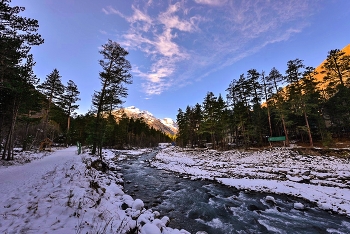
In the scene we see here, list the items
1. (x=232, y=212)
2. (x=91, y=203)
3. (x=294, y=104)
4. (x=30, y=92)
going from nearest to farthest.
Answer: (x=91, y=203), (x=232, y=212), (x=30, y=92), (x=294, y=104)

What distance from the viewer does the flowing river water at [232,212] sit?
273 inches

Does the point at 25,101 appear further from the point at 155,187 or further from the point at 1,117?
the point at 155,187

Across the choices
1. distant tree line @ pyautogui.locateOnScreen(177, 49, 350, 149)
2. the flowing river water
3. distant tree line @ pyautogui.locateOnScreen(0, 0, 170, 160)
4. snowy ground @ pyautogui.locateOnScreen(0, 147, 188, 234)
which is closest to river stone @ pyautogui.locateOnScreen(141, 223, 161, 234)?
snowy ground @ pyautogui.locateOnScreen(0, 147, 188, 234)

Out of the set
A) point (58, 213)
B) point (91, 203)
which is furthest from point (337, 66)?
point (58, 213)

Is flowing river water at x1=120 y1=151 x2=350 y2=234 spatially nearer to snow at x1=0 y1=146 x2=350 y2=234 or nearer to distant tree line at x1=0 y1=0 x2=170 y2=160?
snow at x1=0 y1=146 x2=350 y2=234

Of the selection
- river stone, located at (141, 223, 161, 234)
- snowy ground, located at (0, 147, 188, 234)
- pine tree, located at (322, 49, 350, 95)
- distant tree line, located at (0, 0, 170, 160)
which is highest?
pine tree, located at (322, 49, 350, 95)

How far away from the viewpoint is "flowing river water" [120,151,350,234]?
693 cm

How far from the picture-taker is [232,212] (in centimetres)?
855

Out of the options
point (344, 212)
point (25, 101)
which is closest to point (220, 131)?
point (344, 212)

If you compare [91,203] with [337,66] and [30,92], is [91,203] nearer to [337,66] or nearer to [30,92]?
[30,92]

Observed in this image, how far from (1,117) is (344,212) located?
29.7m

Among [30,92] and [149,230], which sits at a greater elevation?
[30,92]

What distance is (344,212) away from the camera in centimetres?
799

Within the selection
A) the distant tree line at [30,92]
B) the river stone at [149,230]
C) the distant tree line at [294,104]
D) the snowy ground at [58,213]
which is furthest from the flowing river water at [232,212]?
the distant tree line at [294,104]
